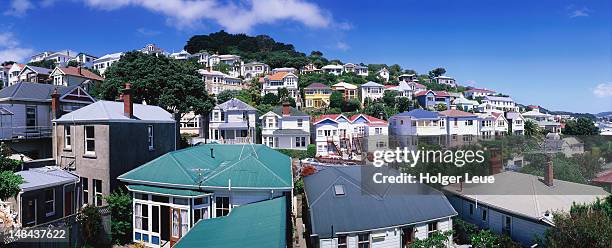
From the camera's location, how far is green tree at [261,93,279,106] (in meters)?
70.4

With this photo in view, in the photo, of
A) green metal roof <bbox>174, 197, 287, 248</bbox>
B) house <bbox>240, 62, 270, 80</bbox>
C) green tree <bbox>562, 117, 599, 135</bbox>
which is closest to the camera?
green metal roof <bbox>174, 197, 287, 248</bbox>

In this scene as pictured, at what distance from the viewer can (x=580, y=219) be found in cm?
1338

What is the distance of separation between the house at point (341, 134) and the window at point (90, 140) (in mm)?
32476

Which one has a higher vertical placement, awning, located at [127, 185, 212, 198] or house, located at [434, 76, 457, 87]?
house, located at [434, 76, 457, 87]

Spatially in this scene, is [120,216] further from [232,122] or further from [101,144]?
[232,122]

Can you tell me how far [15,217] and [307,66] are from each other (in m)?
104

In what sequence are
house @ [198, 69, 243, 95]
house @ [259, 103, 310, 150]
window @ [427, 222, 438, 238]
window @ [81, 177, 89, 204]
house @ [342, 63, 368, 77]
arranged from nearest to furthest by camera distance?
window @ [427, 222, 438, 238] < window @ [81, 177, 89, 204] < house @ [259, 103, 310, 150] < house @ [198, 69, 243, 95] < house @ [342, 63, 368, 77]

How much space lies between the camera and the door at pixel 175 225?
1568 cm

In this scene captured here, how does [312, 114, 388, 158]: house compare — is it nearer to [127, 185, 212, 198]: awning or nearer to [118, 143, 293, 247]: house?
[118, 143, 293, 247]: house

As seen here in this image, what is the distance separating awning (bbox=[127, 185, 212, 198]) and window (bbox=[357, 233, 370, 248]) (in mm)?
6913

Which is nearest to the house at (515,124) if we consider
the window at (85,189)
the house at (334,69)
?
the house at (334,69)

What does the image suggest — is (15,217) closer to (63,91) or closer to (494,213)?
(63,91)

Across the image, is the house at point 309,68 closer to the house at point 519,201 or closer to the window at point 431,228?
the house at point 519,201

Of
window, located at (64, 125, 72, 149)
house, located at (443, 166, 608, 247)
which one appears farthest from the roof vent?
window, located at (64, 125, 72, 149)
